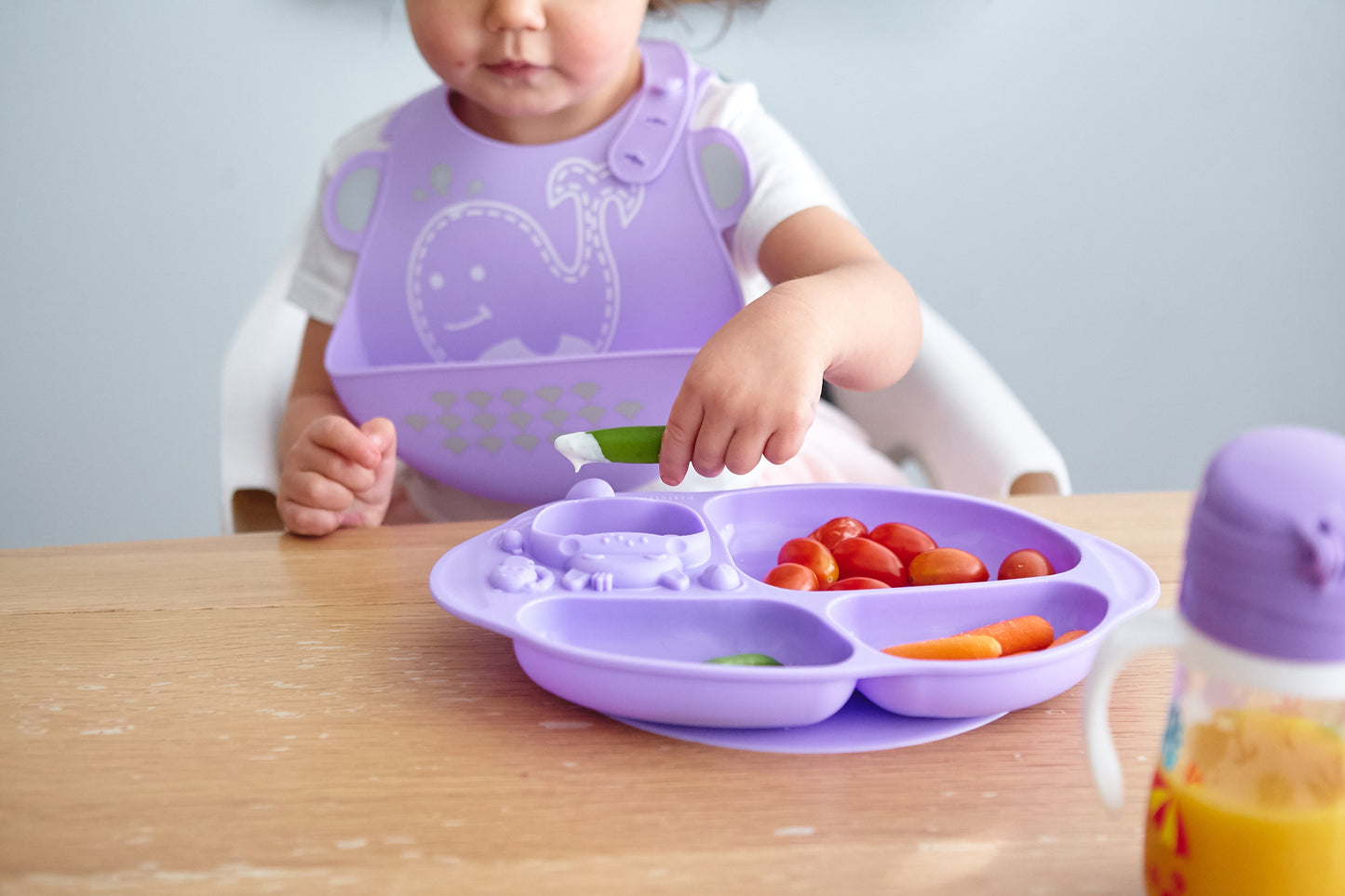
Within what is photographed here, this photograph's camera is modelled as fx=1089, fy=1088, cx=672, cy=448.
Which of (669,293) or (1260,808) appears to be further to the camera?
(669,293)

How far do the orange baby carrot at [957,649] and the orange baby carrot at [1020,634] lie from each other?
1 centimetres

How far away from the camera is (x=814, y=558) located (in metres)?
0.51

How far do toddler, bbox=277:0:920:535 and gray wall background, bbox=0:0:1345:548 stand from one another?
0.75 m

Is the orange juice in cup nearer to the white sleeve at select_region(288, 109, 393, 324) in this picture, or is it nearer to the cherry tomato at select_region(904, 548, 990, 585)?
the cherry tomato at select_region(904, 548, 990, 585)

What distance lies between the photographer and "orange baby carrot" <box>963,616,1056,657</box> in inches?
17.0

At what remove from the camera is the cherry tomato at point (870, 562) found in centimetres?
51

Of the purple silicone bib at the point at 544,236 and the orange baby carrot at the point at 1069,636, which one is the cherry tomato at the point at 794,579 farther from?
the purple silicone bib at the point at 544,236

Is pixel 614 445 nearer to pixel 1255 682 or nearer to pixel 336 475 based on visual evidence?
pixel 336 475

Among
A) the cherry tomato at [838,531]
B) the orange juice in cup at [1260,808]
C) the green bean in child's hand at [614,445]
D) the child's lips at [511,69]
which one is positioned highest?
the child's lips at [511,69]

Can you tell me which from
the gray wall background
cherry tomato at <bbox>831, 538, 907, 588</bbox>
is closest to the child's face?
cherry tomato at <bbox>831, 538, 907, 588</bbox>

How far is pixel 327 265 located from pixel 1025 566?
0.70m

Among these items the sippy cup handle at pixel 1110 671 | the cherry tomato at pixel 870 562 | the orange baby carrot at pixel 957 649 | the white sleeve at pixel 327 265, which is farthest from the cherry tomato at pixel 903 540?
the white sleeve at pixel 327 265

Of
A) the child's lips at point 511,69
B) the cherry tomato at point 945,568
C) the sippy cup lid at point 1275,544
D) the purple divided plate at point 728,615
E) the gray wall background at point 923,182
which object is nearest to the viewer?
the sippy cup lid at point 1275,544

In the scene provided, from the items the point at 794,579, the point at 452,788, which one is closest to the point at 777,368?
the point at 794,579
